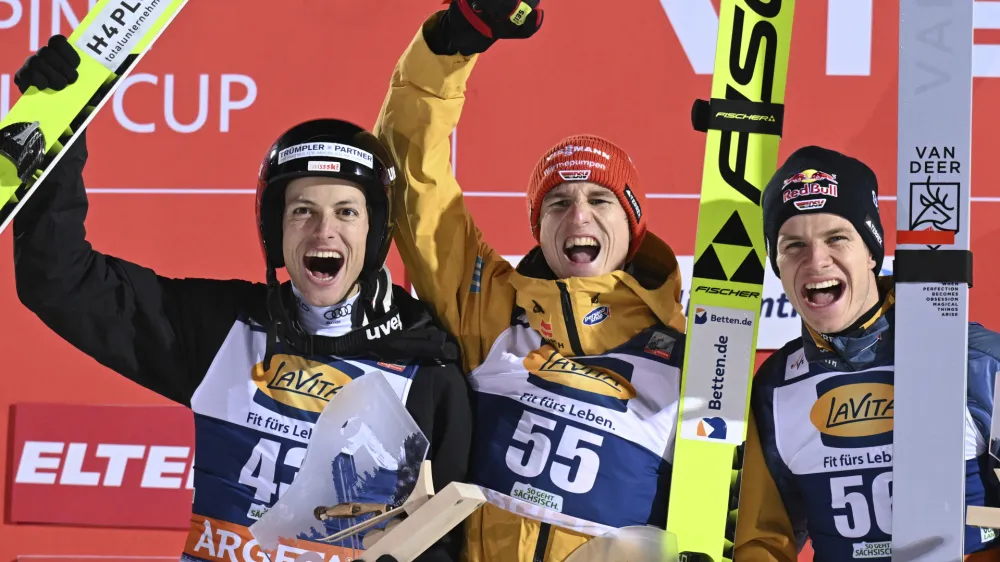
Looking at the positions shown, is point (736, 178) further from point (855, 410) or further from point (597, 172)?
point (855, 410)

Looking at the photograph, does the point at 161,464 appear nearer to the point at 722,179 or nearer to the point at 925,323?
the point at 722,179

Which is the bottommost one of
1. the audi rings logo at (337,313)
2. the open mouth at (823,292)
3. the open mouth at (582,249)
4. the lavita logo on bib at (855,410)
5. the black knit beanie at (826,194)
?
the lavita logo on bib at (855,410)

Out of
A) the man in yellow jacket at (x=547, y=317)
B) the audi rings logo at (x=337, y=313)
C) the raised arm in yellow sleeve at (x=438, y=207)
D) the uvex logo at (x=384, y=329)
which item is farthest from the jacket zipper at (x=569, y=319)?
the audi rings logo at (x=337, y=313)

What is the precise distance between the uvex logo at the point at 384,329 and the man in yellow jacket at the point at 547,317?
0.47ft

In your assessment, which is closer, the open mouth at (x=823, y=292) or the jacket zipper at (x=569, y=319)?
the open mouth at (x=823, y=292)

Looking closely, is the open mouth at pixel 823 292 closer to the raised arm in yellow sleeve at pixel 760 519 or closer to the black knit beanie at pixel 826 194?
the black knit beanie at pixel 826 194

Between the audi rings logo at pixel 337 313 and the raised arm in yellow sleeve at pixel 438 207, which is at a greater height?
the raised arm in yellow sleeve at pixel 438 207

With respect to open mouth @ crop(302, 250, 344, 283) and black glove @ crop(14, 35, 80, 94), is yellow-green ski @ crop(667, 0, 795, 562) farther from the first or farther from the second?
black glove @ crop(14, 35, 80, 94)

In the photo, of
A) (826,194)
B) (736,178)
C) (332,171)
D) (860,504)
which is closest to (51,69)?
(332,171)

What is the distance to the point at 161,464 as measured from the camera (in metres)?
3.44

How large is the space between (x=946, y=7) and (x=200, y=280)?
1.64 meters

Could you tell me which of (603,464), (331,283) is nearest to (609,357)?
(603,464)

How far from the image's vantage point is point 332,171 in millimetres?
2311

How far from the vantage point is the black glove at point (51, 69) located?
A: 2.12m
